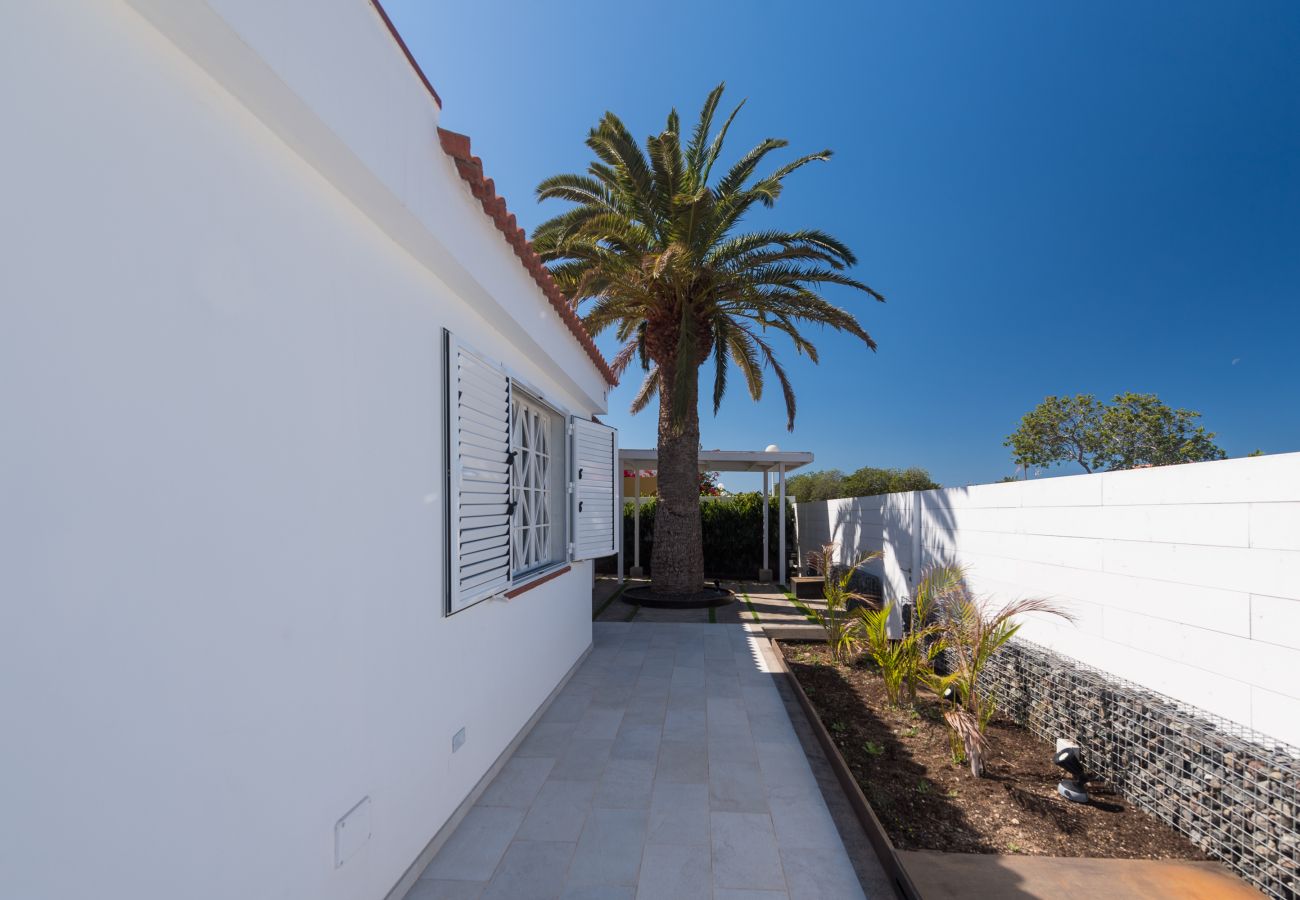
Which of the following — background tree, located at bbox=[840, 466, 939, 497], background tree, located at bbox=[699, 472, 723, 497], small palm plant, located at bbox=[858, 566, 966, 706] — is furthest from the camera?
background tree, located at bbox=[840, 466, 939, 497]

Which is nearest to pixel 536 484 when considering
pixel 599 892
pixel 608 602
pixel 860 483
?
pixel 599 892

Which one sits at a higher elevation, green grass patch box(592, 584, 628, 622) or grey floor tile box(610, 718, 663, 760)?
grey floor tile box(610, 718, 663, 760)

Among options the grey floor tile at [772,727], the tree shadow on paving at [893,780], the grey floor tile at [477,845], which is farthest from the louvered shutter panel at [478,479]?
the tree shadow on paving at [893,780]

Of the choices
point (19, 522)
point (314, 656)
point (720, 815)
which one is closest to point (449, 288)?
point (314, 656)

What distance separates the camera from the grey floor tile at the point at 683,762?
150 inches

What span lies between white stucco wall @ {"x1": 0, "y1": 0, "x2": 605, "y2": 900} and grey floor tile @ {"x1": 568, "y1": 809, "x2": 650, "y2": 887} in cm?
83

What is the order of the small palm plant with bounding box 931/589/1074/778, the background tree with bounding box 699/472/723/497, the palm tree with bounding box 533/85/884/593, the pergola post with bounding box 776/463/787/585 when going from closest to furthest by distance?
the small palm plant with bounding box 931/589/1074/778
the palm tree with bounding box 533/85/884/593
the pergola post with bounding box 776/463/787/585
the background tree with bounding box 699/472/723/497

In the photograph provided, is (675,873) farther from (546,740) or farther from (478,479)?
(478,479)

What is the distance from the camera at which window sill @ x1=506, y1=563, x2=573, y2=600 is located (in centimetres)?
412

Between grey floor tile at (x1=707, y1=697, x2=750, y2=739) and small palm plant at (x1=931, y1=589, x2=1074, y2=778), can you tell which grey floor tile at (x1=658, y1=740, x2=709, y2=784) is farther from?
small palm plant at (x1=931, y1=589, x2=1074, y2=778)

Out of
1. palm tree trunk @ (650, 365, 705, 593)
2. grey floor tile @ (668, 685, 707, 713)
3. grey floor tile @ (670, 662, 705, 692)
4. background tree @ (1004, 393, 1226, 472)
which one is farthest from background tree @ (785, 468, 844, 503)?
grey floor tile @ (668, 685, 707, 713)

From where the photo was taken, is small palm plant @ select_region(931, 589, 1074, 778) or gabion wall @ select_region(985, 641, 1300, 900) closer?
gabion wall @ select_region(985, 641, 1300, 900)

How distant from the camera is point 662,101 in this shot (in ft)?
29.7

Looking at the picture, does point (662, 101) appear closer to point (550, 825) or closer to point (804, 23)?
point (804, 23)
